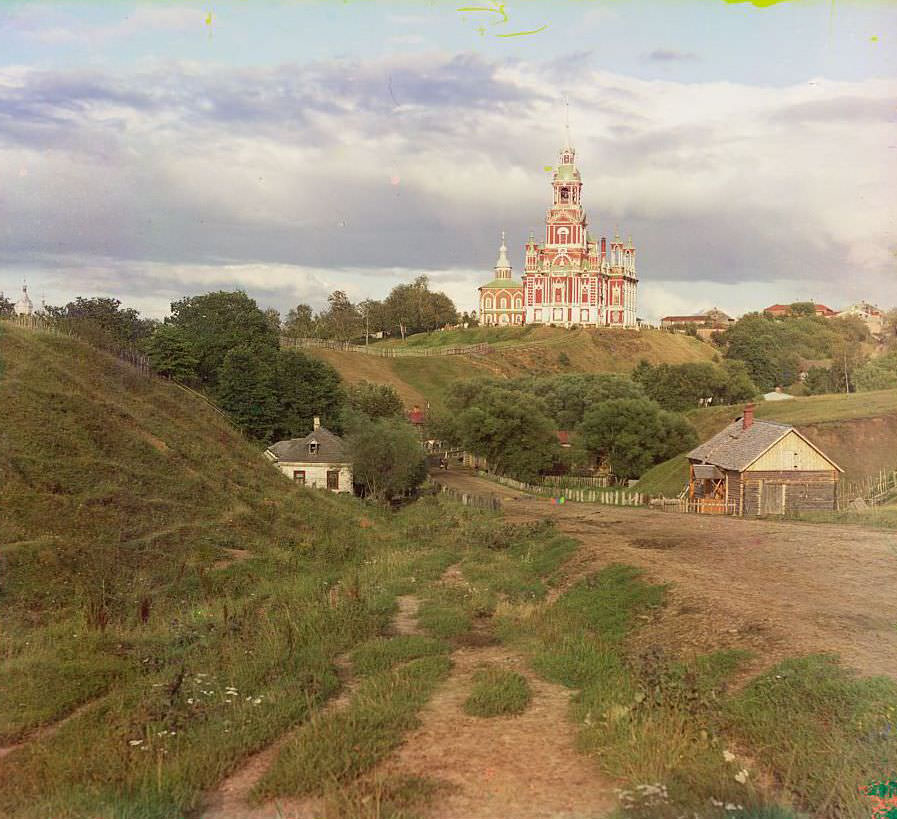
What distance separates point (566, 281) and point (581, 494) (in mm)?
86817

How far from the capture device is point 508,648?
14297mm

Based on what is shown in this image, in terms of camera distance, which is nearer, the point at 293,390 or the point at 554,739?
the point at 554,739

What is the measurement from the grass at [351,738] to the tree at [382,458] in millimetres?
28840

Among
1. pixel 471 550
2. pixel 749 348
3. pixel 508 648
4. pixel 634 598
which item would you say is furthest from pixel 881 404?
pixel 749 348

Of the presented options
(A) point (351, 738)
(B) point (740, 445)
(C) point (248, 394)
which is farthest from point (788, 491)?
(C) point (248, 394)

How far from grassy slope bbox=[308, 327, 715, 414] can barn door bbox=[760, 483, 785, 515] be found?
59.5m

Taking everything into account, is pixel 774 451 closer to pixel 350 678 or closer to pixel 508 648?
pixel 508 648

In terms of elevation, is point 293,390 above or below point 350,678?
above

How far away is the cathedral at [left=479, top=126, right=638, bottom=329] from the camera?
129m

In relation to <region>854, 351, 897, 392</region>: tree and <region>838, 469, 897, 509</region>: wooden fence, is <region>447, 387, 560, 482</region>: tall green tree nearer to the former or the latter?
<region>838, 469, 897, 509</region>: wooden fence

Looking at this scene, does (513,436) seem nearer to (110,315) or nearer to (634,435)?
(634,435)

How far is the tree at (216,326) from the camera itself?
53438mm

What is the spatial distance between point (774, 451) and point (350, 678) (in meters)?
27.3

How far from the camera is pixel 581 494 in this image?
47.7 m
